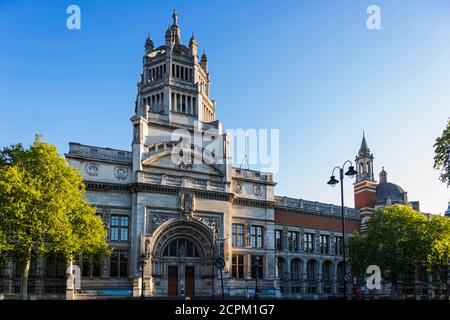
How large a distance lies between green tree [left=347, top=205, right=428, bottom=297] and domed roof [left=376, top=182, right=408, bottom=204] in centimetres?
2008

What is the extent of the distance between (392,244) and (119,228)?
2901cm

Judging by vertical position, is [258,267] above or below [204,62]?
below

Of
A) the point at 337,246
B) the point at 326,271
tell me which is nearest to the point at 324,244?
the point at 337,246

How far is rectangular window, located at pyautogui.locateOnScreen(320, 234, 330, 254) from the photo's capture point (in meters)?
66.3

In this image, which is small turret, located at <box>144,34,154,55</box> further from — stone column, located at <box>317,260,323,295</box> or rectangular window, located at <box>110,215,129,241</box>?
stone column, located at <box>317,260,323,295</box>

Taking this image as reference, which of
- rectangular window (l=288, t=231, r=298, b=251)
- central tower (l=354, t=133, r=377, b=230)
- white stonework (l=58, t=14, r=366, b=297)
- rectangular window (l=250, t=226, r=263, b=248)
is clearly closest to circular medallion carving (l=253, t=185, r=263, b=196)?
white stonework (l=58, t=14, r=366, b=297)

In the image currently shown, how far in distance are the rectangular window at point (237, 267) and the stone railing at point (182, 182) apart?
829 centimetres

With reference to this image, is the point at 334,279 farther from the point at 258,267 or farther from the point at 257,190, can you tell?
the point at 257,190

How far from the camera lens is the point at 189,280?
52.1 metres

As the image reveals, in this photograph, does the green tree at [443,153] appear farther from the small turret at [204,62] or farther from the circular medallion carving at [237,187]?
the small turret at [204,62]

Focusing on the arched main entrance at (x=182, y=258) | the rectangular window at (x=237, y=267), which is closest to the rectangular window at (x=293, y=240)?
the rectangular window at (x=237, y=267)

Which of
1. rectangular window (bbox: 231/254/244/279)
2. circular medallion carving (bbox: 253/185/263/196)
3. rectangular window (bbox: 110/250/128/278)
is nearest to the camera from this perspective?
rectangular window (bbox: 110/250/128/278)

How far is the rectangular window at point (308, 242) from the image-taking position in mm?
64438
